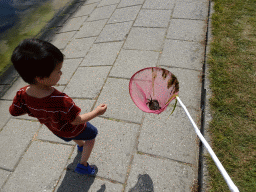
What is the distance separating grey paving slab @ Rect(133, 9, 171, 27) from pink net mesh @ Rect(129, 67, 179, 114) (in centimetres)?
220

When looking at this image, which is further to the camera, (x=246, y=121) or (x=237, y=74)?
(x=237, y=74)

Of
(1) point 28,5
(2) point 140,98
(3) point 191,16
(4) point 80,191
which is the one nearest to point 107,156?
(4) point 80,191

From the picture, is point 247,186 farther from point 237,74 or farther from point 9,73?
point 9,73

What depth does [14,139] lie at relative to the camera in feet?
7.52

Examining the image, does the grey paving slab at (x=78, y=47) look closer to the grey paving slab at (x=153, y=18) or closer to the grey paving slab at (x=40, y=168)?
the grey paving slab at (x=153, y=18)

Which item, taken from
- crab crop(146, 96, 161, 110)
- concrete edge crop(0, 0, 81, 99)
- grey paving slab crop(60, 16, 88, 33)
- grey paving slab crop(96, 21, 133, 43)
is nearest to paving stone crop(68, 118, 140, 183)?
crab crop(146, 96, 161, 110)

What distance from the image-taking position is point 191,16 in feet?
11.7

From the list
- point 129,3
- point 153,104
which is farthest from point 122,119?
point 129,3

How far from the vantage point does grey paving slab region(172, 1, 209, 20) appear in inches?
141

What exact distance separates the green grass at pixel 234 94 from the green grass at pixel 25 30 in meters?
4.00

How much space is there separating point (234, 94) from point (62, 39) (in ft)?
11.3

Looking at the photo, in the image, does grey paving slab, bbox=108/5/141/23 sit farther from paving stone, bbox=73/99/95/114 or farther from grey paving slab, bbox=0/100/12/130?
grey paving slab, bbox=0/100/12/130

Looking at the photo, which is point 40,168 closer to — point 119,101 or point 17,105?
point 17,105

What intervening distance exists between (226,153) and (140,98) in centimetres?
101
